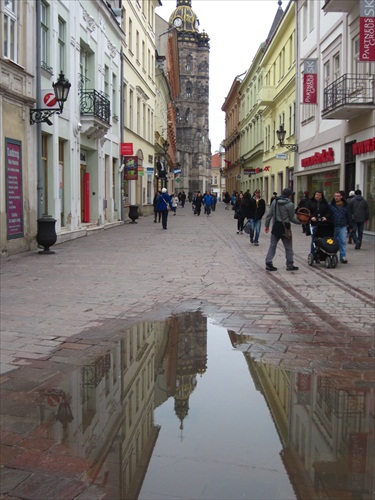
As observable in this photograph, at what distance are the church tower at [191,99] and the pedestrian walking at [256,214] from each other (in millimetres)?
89797

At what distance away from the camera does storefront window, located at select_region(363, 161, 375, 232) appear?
61.7 ft

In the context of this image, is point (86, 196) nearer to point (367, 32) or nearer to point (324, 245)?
point (367, 32)

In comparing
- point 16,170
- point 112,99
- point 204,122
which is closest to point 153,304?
point 16,170

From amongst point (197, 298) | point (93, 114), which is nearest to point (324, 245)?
point (197, 298)

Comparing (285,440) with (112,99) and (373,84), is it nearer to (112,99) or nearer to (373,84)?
(373,84)

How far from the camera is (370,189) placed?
1903 centimetres

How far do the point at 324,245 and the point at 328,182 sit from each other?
13424mm

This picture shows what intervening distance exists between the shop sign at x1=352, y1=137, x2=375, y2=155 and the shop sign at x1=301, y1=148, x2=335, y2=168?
3199 millimetres

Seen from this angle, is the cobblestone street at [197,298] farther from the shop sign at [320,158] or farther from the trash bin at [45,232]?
the shop sign at [320,158]

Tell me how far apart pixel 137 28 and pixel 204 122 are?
7670cm

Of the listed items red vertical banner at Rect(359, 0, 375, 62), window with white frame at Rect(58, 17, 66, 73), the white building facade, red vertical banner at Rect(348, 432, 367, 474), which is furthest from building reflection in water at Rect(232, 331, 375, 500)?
window with white frame at Rect(58, 17, 66, 73)

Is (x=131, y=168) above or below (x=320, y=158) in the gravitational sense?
below

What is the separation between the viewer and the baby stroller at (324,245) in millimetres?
12336

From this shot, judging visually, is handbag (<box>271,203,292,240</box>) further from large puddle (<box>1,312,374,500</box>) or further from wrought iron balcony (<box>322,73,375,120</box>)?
wrought iron balcony (<box>322,73,375,120</box>)
